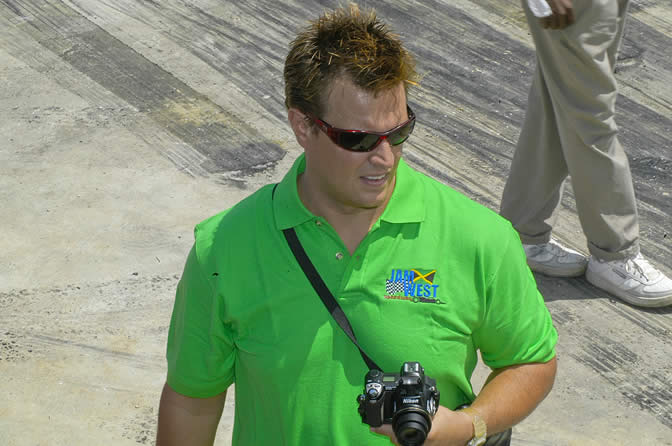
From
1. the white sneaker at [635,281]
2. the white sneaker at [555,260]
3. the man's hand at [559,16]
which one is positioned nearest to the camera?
the man's hand at [559,16]

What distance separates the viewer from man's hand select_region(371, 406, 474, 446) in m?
2.76

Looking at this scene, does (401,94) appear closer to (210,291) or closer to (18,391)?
(210,291)

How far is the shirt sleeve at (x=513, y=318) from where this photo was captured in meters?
2.93

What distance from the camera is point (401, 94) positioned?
2.94 meters

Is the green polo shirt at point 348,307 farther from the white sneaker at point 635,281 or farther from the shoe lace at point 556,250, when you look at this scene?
the shoe lace at point 556,250

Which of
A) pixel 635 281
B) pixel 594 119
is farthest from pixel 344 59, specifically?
pixel 635 281

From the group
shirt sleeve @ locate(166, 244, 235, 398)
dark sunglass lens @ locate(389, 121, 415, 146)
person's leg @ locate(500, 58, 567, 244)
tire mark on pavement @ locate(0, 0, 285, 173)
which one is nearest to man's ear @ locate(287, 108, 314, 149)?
dark sunglass lens @ locate(389, 121, 415, 146)

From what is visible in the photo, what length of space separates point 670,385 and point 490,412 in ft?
8.01

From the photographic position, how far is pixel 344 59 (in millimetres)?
2855

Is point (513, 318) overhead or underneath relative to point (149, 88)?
overhead

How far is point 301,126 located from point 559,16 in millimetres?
2315

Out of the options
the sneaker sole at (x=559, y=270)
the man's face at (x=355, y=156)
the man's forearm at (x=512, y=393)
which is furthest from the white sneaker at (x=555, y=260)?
the man's face at (x=355, y=156)

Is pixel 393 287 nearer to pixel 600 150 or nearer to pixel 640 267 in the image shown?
pixel 600 150

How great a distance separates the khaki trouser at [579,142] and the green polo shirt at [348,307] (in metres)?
2.34
